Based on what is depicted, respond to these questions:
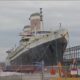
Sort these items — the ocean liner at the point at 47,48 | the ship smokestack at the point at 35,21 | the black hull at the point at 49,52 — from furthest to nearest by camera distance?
the ship smokestack at the point at 35,21 → the black hull at the point at 49,52 → the ocean liner at the point at 47,48

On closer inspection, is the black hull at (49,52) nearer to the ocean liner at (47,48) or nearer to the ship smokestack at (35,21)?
the ocean liner at (47,48)

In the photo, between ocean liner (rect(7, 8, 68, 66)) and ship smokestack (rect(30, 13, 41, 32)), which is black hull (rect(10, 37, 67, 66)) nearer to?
ocean liner (rect(7, 8, 68, 66))

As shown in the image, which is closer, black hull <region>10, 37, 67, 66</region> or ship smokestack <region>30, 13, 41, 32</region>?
black hull <region>10, 37, 67, 66</region>

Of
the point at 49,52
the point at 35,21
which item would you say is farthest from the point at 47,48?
the point at 35,21

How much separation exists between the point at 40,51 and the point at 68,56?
3505 centimetres

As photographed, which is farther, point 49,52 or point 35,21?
point 35,21

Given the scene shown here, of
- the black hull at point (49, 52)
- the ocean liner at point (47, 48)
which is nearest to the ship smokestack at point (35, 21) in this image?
the ocean liner at point (47, 48)

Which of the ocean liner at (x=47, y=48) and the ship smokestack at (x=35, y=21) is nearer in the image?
the ocean liner at (x=47, y=48)

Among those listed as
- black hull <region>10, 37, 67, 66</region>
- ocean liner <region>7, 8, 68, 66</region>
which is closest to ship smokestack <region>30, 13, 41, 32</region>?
ocean liner <region>7, 8, 68, 66</region>

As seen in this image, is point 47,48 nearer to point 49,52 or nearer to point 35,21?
point 49,52

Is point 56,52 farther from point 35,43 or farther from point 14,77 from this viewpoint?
point 14,77

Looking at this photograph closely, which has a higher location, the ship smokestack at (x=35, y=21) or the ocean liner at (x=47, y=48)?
the ship smokestack at (x=35, y=21)

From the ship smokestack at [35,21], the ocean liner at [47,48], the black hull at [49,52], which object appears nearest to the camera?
the ocean liner at [47,48]

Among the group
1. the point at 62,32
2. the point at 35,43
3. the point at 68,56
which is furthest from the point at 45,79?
the point at 68,56
